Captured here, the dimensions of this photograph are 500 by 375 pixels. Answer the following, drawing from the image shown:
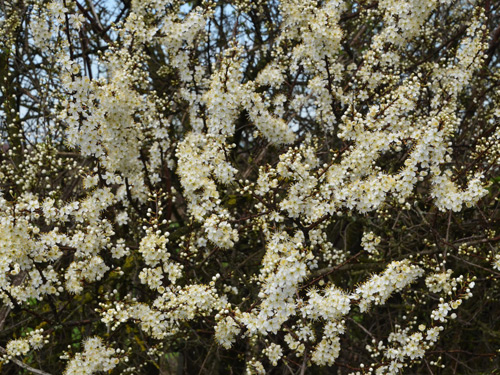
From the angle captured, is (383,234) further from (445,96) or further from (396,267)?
(396,267)

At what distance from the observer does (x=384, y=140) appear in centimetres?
353

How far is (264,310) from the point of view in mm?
3146

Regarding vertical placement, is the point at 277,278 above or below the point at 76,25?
below

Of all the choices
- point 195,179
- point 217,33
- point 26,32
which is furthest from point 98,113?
point 217,33

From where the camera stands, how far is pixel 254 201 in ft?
16.5

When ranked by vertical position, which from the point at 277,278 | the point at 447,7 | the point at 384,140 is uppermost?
the point at 447,7

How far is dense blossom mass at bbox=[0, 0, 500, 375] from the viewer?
343cm

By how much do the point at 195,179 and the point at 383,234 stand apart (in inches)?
87.5

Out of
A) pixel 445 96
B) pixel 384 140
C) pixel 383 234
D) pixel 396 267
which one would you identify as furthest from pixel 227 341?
pixel 445 96

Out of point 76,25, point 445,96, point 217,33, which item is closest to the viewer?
point 76,25

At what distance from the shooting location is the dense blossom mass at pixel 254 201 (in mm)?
3428

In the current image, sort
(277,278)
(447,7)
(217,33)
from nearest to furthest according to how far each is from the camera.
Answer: (277,278), (447,7), (217,33)

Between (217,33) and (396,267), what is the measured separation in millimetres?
4297

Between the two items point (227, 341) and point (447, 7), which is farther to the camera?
point (447, 7)
